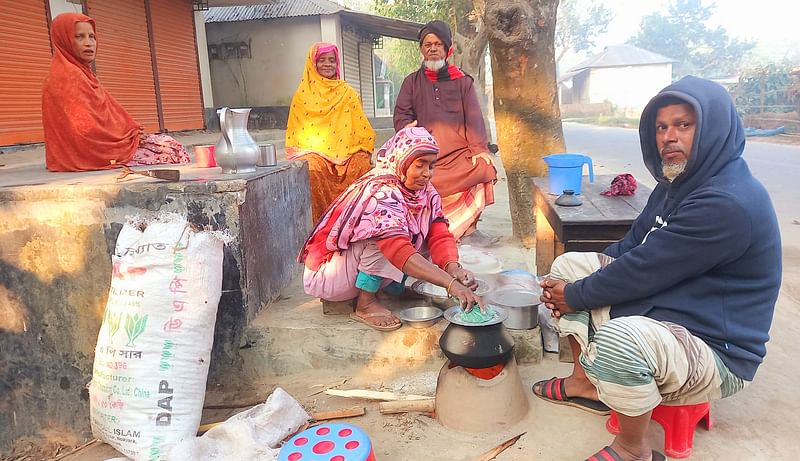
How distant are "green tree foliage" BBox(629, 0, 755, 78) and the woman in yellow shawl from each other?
51116 mm

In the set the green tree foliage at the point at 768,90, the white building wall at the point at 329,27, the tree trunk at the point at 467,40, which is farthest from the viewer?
the green tree foliage at the point at 768,90

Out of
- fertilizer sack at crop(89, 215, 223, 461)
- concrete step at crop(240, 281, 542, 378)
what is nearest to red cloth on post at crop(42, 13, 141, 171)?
fertilizer sack at crop(89, 215, 223, 461)

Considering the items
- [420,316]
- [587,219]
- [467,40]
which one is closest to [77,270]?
[420,316]

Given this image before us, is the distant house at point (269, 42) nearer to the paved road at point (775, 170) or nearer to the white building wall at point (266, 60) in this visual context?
the white building wall at point (266, 60)

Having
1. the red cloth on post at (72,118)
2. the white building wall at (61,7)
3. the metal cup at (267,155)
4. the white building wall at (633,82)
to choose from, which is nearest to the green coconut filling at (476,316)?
the metal cup at (267,155)

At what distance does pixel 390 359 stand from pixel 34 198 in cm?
201

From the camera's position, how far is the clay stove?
2.12 meters

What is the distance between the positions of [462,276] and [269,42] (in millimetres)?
11790

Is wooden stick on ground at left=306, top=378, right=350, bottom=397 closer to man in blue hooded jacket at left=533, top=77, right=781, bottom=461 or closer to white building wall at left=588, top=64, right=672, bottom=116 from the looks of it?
man in blue hooded jacket at left=533, top=77, right=781, bottom=461

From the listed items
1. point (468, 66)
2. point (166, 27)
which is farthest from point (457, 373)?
point (468, 66)

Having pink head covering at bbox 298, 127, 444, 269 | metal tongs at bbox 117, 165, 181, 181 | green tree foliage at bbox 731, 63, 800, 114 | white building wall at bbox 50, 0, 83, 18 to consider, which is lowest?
pink head covering at bbox 298, 127, 444, 269

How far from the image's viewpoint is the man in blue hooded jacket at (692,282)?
1694mm

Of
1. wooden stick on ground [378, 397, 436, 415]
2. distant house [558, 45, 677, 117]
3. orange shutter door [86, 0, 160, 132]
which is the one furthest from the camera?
distant house [558, 45, 677, 117]

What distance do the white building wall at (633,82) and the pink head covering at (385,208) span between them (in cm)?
3778
